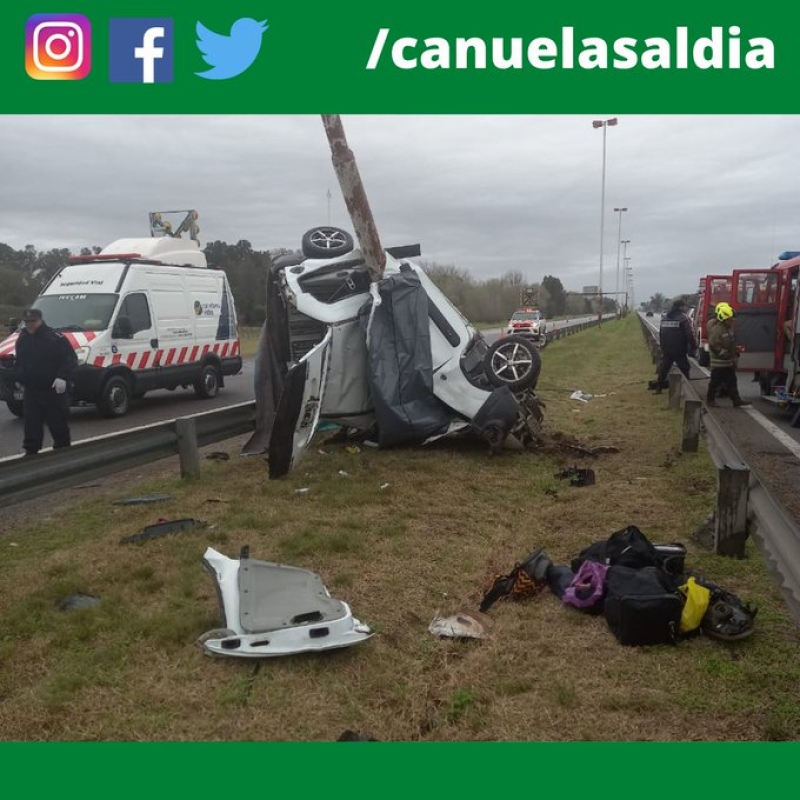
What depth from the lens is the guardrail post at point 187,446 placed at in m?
6.12

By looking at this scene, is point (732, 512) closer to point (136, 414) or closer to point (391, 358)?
point (391, 358)

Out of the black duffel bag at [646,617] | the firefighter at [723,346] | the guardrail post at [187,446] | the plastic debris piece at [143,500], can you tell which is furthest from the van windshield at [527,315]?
the black duffel bag at [646,617]

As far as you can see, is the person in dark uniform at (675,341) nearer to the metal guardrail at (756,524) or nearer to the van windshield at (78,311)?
the metal guardrail at (756,524)

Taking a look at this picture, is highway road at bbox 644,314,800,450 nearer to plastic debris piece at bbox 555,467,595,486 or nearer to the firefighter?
the firefighter

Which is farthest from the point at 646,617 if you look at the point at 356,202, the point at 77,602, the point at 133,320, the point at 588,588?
the point at 133,320

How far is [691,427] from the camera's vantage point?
7242 mm

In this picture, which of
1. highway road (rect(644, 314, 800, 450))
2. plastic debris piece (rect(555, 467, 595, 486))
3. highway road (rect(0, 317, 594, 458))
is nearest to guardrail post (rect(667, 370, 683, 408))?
highway road (rect(644, 314, 800, 450))

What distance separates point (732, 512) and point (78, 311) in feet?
33.3

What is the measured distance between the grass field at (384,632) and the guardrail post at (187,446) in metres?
0.16

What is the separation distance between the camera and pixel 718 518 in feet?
14.1

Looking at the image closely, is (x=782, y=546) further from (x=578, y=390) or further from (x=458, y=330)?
(x=578, y=390)

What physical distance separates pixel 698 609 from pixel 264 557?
249 cm

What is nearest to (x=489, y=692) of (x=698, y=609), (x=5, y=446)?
(x=698, y=609)

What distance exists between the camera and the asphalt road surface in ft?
31.7
